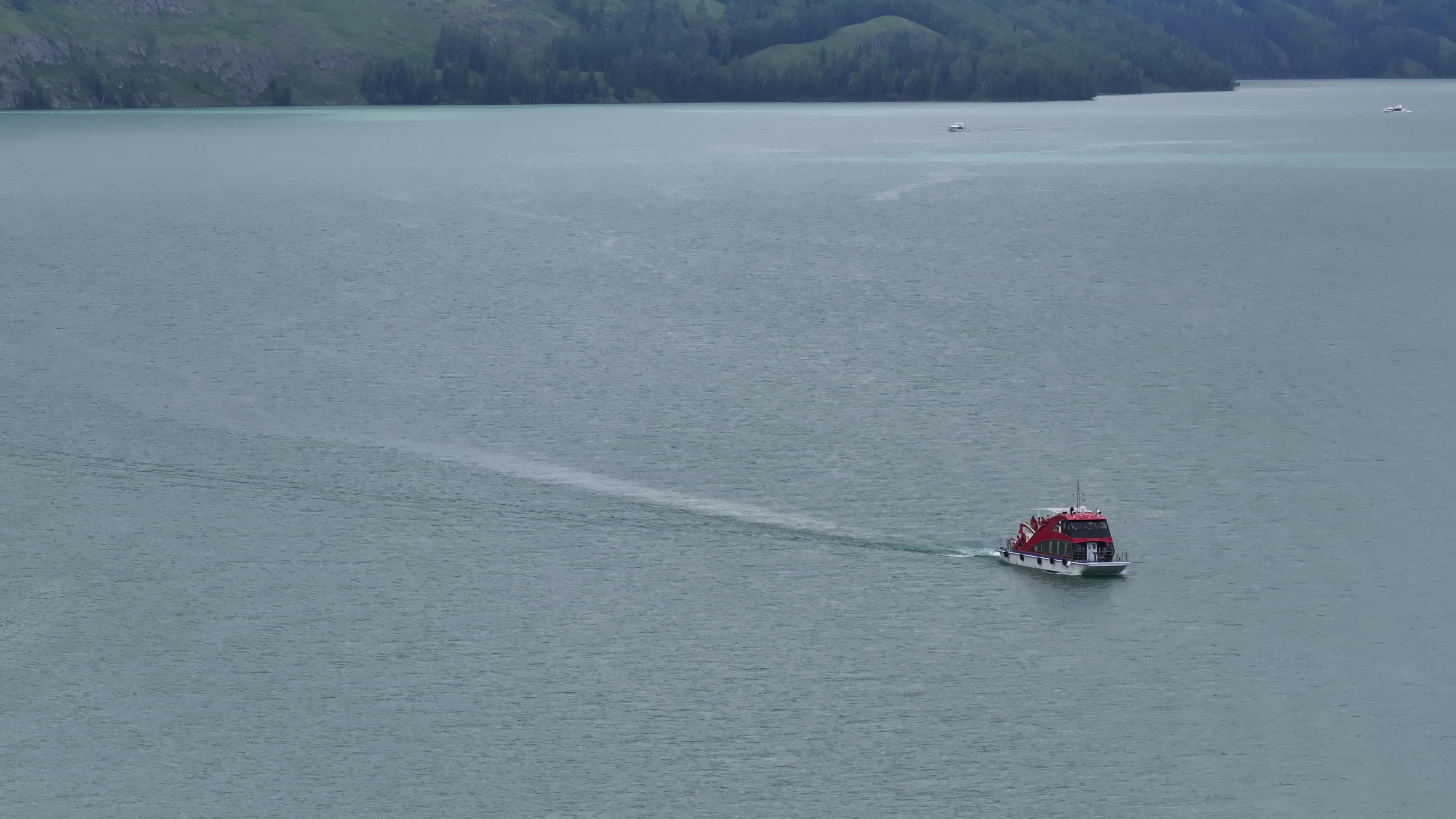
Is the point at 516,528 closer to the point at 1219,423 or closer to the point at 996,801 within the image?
the point at 996,801

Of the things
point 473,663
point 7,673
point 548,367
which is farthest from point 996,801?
point 548,367

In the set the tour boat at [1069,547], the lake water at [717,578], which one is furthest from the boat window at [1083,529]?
the lake water at [717,578]

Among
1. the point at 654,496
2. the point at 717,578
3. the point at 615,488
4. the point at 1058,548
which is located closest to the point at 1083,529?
the point at 1058,548

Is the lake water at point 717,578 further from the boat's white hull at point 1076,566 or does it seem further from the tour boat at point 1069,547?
the tour boat at point 1069,547

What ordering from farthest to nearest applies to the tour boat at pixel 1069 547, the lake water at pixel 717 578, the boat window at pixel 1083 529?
the boat window at pixel 1083 529
the tour boat at pixel 1069 547
the lake water at pixel 717 578

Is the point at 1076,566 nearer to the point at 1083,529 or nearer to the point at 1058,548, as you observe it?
the point at 1058,548
